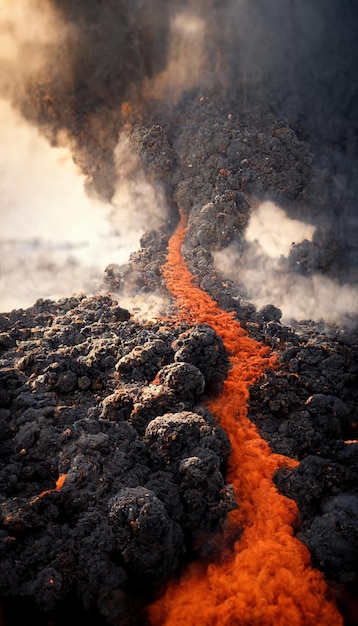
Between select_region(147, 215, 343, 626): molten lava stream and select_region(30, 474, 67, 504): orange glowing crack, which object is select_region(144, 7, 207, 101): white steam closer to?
select_region(147, 215, 343, 626): molten lava stream

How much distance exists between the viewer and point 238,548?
8.70 meters

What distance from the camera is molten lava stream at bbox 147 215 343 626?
752 centimetres

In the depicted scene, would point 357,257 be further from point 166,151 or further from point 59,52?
point 59,52

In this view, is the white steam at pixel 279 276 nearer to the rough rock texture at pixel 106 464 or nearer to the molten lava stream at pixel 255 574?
the rough rock texture at pixel 106 464

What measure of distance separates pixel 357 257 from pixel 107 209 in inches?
604

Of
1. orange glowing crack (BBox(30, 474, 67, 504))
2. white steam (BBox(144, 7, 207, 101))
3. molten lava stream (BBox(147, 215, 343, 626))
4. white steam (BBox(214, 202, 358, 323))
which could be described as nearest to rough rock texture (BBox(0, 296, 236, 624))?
orange glowing crack (BBox(30, 474, 67, 504))

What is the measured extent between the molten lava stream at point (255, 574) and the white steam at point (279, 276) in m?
7.60

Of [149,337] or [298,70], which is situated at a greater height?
[298,70]

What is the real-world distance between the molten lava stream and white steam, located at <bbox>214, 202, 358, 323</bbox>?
24.9 feet

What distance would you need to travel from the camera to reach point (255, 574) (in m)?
8.08

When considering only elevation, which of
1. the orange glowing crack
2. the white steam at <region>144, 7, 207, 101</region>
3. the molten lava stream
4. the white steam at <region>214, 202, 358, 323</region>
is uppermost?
the white steam at <region>144, 7, 207, 101</region>

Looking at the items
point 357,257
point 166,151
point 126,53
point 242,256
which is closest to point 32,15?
point 126,53

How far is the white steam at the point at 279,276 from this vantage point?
56.4 feet

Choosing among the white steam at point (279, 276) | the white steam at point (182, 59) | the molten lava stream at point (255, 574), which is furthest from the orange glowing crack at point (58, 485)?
the white steam at point (182, 59)
